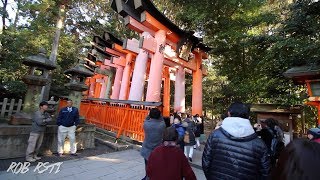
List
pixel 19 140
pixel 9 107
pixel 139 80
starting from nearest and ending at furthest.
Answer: pixel 19 140
pixel 9 107
pixel 139 80

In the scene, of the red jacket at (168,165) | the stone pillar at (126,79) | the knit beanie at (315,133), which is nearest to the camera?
the red jacket at (168,165)

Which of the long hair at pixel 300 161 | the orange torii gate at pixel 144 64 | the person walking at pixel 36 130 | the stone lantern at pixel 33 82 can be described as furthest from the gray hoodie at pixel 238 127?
the stone lantern at pixel 33 82

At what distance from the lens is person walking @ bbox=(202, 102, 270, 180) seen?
2467 mm

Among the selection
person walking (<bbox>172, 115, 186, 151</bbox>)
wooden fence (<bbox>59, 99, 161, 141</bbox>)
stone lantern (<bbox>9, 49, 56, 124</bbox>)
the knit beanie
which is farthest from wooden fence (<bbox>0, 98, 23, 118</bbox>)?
the knit beanie

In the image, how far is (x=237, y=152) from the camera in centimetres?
250

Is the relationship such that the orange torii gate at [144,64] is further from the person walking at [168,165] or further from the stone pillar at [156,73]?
the person walking at [168,165]

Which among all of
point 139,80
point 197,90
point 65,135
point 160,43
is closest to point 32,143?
point 65,135

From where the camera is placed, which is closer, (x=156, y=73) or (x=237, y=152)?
(x=237, y=152)

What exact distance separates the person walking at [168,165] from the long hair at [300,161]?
1.43 m

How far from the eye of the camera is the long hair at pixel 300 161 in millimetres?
1261

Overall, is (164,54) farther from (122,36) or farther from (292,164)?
(292,164)

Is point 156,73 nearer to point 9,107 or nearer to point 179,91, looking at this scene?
point 179,91

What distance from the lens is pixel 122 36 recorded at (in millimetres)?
20219

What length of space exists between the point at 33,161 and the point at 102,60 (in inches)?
566
